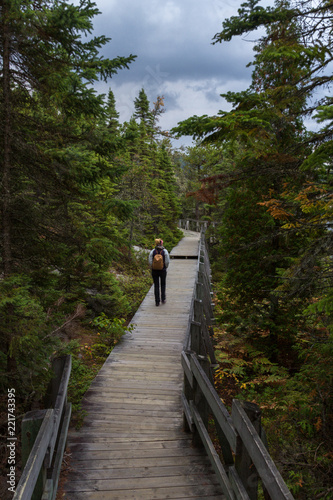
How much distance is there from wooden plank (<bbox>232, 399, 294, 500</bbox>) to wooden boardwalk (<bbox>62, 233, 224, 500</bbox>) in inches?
59.6

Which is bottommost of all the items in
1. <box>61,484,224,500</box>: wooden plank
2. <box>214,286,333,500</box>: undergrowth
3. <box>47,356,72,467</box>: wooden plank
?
<box>214,286,333,500</box>: undergrowth

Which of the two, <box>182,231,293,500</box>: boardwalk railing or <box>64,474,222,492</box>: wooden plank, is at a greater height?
<box>182,231,293,500</box>: boardwalk railing

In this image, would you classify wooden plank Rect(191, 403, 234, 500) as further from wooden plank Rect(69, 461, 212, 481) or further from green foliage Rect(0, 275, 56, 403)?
green foliage Rect(0, 275, 56, 403)

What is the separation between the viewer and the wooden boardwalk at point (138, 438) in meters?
3.50

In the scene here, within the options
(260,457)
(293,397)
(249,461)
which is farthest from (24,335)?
(293,397)

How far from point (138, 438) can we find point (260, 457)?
110 inches

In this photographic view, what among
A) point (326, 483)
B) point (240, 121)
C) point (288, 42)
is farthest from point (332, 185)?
point (326, 483)

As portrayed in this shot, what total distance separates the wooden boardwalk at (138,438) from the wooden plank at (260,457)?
1.51 m

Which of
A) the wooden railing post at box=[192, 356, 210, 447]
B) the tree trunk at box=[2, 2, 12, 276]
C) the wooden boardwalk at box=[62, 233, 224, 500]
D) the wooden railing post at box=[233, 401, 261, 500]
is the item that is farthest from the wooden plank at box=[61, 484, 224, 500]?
the tree trunk at box=[2, 2, 12, 276]

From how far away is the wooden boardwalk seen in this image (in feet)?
11.5

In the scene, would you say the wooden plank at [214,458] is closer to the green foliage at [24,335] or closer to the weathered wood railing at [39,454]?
the weathered wood railing at [39,454]

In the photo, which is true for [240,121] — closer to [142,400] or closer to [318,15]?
[318,15]

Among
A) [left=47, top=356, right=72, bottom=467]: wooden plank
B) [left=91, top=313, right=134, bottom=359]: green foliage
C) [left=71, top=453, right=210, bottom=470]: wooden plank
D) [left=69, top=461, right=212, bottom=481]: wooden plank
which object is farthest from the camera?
[left=91, top=313, right=134, bottom=359]: green foliage

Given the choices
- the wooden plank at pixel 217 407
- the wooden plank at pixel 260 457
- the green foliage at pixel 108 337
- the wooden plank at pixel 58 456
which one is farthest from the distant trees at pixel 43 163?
the wooden plank at pixel 260 457
